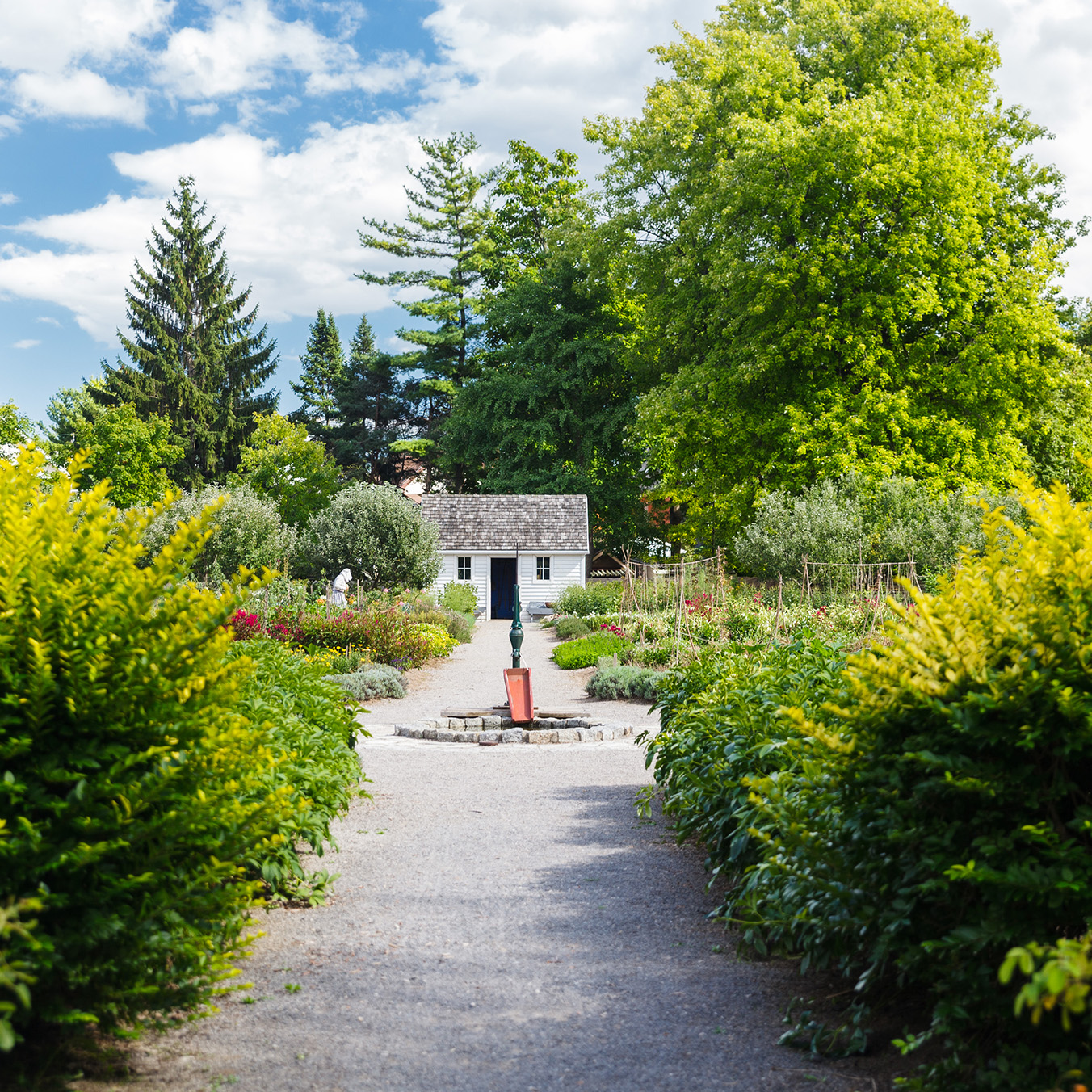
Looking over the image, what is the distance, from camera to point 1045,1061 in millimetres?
2547

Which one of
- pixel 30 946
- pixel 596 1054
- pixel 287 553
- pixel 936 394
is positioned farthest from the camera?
pixel 287 553

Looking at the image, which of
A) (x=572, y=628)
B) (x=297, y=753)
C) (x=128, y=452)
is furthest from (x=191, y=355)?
(x=297, y=753)

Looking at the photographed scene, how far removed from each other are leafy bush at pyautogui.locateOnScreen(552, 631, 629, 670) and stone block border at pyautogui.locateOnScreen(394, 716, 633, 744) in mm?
6029

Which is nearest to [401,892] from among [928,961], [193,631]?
[193,631]

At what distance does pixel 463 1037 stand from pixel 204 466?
1804 inches

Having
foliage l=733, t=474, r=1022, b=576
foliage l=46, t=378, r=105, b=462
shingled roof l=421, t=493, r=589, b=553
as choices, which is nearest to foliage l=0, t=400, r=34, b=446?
foliage l=46, t=378, r=105, b=462

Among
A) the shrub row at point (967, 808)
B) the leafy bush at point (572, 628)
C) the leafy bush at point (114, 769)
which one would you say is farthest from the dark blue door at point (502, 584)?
the leafy bush at point (114, 769)

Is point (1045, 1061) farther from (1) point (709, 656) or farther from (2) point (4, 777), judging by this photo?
(1) point (709, 656)

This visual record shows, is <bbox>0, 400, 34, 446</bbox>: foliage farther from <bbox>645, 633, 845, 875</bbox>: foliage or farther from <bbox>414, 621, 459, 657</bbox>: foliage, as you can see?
<bbox>645, 633, 845, 875</bbox>: foliage

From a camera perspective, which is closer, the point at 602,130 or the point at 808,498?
the point at 808,498

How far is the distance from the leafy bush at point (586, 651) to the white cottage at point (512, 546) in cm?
1542

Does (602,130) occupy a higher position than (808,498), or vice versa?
(602,130)

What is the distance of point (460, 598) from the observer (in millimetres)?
32219

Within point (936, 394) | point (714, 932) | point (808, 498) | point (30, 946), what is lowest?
point (714, 932)
